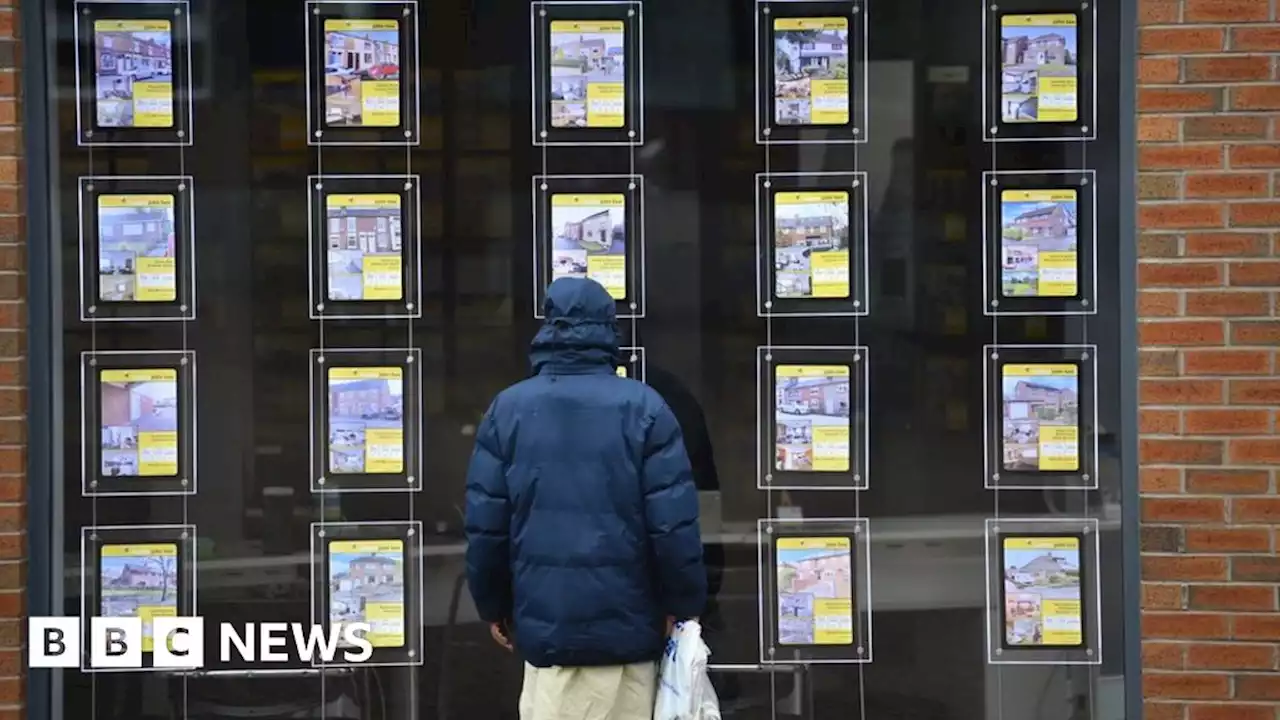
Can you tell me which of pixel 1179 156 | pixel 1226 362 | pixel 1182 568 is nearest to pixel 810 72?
pixel 1179 156

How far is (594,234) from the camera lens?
20.2ft

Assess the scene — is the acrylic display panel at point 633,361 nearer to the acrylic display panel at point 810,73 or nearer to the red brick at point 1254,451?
the acrylic display panel at point 810,73

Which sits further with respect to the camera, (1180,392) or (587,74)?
(587,74)

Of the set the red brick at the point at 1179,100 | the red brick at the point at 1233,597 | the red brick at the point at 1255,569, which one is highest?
the red brick at the point at 1179,100

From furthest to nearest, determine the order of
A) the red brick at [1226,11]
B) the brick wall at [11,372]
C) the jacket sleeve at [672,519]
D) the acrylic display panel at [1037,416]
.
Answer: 1. the acrylic display panel at [1037,416]
2. the brick wall at [11,372]
3. the red brick at [1226,11]
4. the jacket sleeve at [672,519]

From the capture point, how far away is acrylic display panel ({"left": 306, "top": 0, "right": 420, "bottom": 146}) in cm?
619

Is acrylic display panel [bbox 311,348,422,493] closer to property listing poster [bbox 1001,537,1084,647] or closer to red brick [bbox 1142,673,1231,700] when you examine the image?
property listing poster [bbox 1001,537,1084,647]

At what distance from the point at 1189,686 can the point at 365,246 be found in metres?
3.33

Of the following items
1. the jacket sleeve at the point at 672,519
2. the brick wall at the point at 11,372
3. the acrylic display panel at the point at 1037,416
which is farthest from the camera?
the acrylic display panel at the point at 1037,416

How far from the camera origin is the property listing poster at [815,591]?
244 inches

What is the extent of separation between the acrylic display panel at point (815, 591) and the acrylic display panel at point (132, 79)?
8.59 feet

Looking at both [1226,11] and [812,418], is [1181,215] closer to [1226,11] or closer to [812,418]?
[1226,11]

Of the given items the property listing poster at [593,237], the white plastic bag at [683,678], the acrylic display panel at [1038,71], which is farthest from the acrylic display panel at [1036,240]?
the white plastic bag at [683,678]

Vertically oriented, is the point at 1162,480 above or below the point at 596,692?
above
